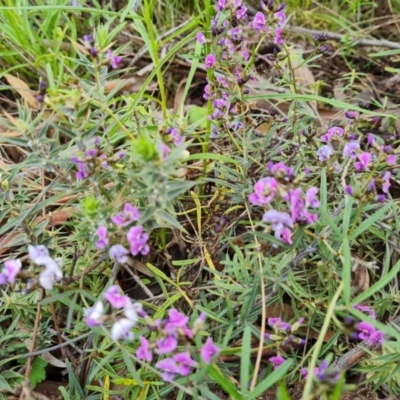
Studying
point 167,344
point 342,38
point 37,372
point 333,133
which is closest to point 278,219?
point 167,344

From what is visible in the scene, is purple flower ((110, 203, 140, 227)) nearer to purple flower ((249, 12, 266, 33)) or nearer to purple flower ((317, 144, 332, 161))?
purple flower ((317, 144, 332, 161))

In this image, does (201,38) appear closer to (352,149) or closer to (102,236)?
(352,149)

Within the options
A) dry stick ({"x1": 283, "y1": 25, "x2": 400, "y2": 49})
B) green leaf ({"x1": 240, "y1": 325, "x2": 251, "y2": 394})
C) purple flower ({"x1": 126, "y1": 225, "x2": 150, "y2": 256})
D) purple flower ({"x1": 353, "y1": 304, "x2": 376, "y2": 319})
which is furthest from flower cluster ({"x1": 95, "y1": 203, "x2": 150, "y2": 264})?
dry stick ({"x1": 283, "y1": 25, "x2": 400, "y2": 49})

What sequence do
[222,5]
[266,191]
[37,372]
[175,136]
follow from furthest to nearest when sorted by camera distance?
[222,5] → [37,372] → [175,136] → [266,191]

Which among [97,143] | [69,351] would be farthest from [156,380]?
[97,143]

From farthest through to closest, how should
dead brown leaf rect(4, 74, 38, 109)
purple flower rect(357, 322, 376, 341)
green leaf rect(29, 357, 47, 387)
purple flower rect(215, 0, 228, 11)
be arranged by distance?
dead brown leaf rect(4, 74, 38, 109) → purple flower rect(215, 0, 228, 11) → green leaf rect(29, 357, 47, 387) → purple flower rect(357, 322, 376, 341)

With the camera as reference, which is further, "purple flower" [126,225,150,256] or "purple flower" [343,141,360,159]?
"purple flower" [343,141,360,159]
